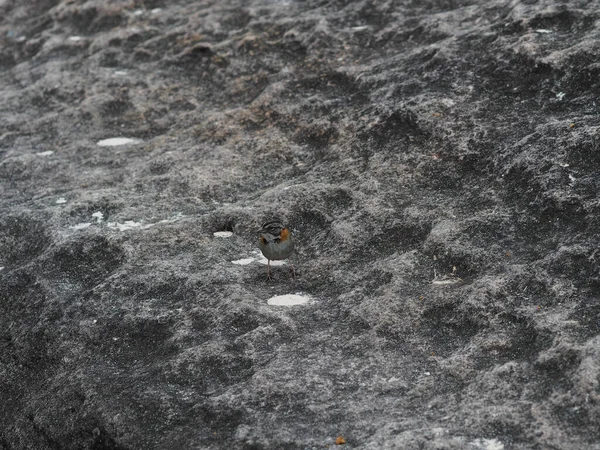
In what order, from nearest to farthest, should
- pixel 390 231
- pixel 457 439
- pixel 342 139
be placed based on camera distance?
pixel 457 439
pixel 390 231
pixel 342 139

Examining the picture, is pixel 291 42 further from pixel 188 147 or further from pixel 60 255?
pixel 60 255

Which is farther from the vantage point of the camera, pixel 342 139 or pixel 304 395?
pixel 342 139

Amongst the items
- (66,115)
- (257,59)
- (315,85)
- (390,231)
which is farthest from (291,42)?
(390,231)

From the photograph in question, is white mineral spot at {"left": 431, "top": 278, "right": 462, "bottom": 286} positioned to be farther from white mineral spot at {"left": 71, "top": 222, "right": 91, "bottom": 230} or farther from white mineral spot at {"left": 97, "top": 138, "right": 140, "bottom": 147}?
Result: white mineral spot at {"left": 97, "top": 138, "right": 140, "bottom": 147}

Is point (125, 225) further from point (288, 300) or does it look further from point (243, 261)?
point (288, 300)

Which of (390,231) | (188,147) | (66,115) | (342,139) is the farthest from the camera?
(66,115)

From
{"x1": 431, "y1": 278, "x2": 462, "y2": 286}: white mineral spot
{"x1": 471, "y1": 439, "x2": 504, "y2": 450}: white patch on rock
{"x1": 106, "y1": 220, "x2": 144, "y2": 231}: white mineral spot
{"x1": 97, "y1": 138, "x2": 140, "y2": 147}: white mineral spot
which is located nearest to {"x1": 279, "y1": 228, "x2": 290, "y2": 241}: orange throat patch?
{"x1": 431, "y1": 278, "x2": 462, "y2": 286}: white mineral spot

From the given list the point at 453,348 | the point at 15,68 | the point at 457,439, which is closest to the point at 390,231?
the point at 453,348
